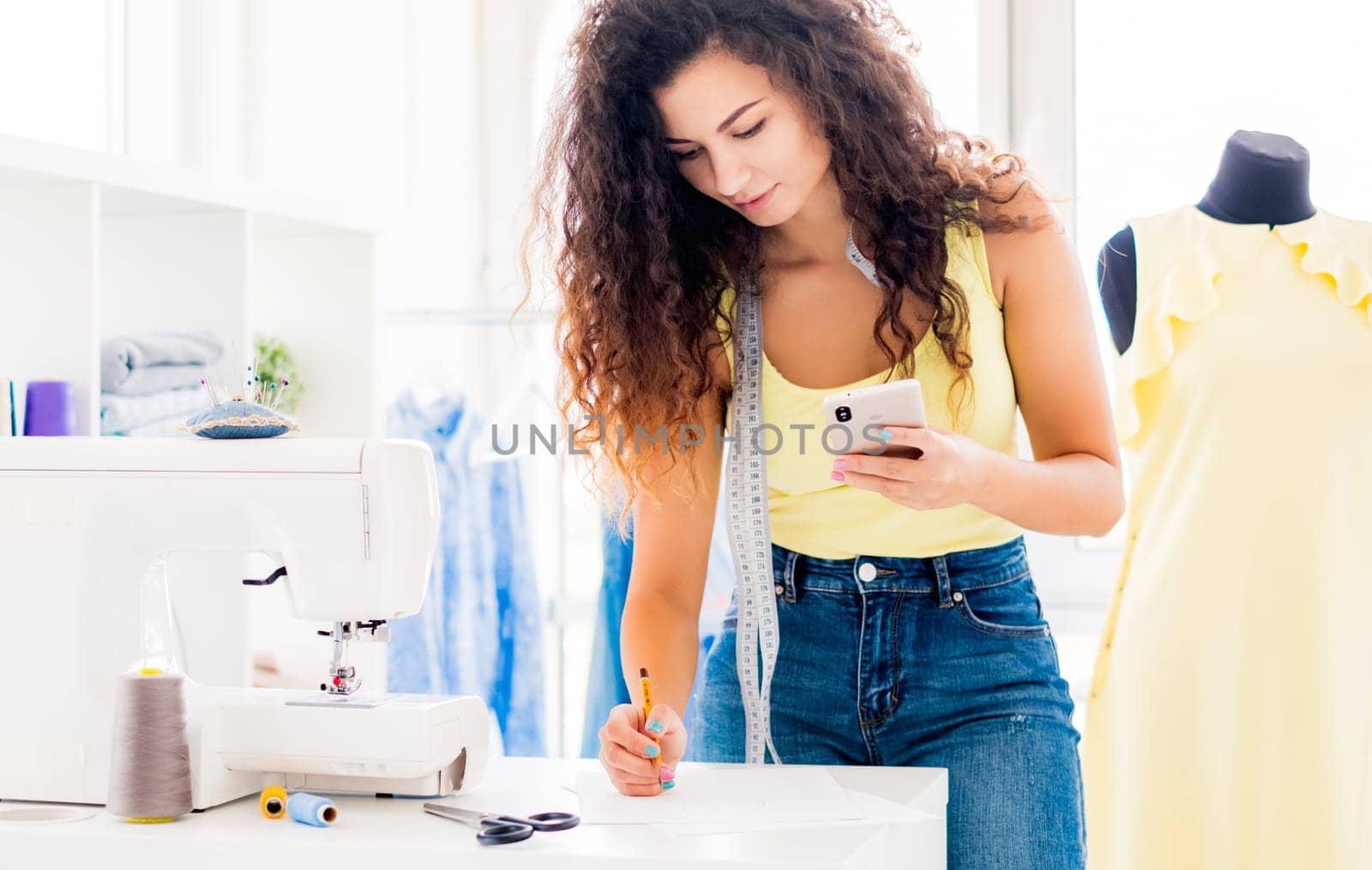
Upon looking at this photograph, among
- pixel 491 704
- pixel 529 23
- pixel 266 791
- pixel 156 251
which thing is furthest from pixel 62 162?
pixel 529 23

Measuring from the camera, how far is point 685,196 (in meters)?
1.73

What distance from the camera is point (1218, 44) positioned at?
2.86 meters

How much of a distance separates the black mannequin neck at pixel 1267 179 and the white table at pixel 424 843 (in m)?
1.07

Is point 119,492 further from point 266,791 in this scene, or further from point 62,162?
point 62,162

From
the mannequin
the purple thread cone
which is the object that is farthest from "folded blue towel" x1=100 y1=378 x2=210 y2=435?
the mannequin

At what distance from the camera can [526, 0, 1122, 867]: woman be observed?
151 centimetres

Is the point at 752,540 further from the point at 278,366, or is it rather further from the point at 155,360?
the point at 278,366

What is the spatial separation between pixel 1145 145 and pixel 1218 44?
Answer: 0.84 ft

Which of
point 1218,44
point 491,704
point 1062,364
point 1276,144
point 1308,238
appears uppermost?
point 1218,44

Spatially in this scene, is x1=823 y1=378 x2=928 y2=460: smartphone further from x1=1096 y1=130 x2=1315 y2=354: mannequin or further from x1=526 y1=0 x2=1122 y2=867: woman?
x1=1096 y1=130 x2=1315 y2=354: mannequin

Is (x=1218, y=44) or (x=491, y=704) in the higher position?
(x=1218, y=44)

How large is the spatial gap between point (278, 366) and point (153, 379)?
44 cm

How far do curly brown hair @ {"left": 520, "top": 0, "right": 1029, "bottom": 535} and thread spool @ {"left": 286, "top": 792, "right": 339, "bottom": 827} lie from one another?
55 cm

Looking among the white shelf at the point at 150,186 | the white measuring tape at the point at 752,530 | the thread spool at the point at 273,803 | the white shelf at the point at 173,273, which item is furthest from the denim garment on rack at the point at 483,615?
the thread spool at the point at 273,803
